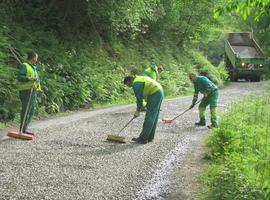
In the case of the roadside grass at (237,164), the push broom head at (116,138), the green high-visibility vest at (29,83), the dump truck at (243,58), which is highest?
the green high-visibility vest at (29,83)

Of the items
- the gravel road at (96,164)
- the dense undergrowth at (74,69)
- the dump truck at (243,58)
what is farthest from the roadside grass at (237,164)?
the dump truck at (243,58)

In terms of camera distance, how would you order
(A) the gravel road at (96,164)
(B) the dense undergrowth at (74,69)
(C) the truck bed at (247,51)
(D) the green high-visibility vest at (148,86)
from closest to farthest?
(A) the gravel road at (96,164)
(D) the green high-visibility vest at (148,86)
(B) the dense undergrowth at (74,69)
(C) the truck bed at (247,51)

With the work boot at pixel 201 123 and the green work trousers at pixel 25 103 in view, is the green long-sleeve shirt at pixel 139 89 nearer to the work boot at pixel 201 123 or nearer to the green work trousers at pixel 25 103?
the green work trousers at pixel 25 103

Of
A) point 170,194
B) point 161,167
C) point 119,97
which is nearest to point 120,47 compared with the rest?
point 119,97

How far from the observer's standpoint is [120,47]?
26.1 m

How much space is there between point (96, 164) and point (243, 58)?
27982mm

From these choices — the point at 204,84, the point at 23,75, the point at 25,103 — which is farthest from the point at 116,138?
the point at 204,84

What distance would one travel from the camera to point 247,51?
124 ft

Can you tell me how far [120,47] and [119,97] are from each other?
16.6 feet

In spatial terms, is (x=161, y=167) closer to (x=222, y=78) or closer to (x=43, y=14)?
(x=43, y=14)

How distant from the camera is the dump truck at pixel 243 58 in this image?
115 ft

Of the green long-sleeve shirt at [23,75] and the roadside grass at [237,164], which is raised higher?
the green long-sleeve shirt at [23,75]

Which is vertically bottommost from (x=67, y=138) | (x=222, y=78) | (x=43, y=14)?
(x=222, y=78)

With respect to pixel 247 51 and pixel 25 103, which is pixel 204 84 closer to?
pixel 25 103
